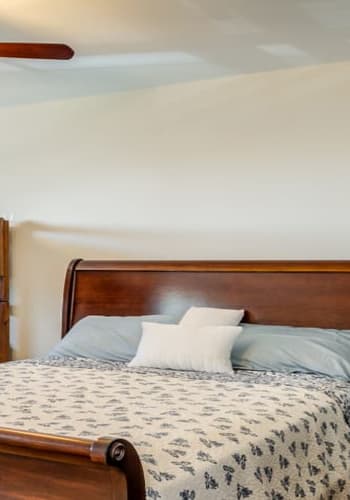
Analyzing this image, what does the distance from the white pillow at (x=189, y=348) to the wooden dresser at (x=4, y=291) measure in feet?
5.09

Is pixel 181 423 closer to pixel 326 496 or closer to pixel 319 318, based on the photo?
pixel 326 496

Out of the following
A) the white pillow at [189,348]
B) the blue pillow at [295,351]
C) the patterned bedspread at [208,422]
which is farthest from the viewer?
the white pillow at [189,348]

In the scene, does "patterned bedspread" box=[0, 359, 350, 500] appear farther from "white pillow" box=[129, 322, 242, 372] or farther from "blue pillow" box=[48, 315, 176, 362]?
"blue pillow" box=[48, 315, 176, 362]

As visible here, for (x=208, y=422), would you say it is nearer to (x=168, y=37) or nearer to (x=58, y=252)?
(x=168, y=37)

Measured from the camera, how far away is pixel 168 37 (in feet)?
10.7

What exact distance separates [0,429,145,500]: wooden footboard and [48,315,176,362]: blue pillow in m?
1.86

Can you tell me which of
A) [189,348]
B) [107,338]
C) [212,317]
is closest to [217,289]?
[212,317]

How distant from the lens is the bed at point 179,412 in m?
1.65

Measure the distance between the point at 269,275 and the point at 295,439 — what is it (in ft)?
4.64

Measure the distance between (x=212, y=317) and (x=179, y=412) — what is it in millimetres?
1238

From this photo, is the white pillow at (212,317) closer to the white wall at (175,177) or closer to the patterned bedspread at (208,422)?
the patterned bedspread at (208,422)

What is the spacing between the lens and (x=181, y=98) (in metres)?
4.20

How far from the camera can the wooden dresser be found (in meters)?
4.60

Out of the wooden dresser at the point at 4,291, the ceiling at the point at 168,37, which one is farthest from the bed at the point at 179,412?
the ceiling at the point at 168,37
